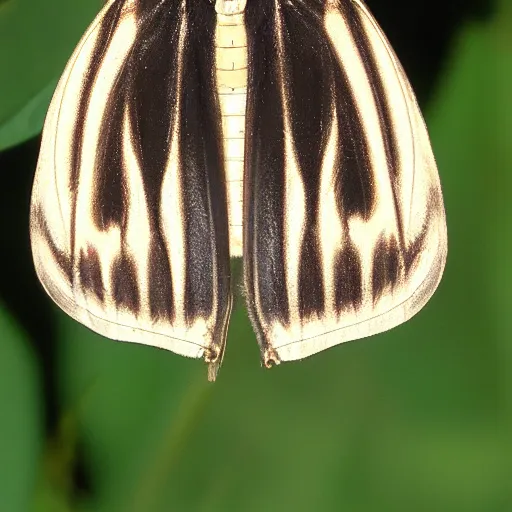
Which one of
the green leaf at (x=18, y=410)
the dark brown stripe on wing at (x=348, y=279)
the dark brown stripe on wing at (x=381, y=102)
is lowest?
the green leaf at (x=18, y=410)

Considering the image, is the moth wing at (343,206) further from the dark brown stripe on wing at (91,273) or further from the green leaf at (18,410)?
the green leaf at (18,410)

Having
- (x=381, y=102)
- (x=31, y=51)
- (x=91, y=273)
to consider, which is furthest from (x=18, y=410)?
(x=381, y=102)

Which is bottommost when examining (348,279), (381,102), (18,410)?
(18,410)

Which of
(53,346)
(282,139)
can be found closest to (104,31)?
(282,139)

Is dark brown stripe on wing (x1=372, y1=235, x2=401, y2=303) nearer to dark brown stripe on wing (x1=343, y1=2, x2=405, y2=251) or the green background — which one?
dark brown stripe on wing (x1=343, y1=2, x2=405, y2=251)

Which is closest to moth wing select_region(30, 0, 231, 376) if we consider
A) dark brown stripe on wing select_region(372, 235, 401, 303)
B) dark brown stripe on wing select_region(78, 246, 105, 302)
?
dark brown stripe on wing select_region(78, 246, 105, 302)

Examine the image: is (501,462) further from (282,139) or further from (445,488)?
(282,139)

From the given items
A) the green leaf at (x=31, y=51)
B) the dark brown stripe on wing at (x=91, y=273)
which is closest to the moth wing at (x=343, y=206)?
the dark brown stripe on wing at (x=91, y=273)

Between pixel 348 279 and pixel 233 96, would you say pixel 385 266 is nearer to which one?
pixel 348 279
